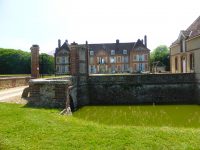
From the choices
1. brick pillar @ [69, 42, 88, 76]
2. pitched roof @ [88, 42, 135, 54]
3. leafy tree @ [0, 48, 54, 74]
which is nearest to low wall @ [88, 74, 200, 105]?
brick pillar @ [69, 42, 88, 76]

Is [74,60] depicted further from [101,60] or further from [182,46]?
[101,60]

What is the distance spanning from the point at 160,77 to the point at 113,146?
21.4 metres

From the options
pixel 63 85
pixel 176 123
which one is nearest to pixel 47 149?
pixel 63 85

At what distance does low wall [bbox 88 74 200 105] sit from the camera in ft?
90.6

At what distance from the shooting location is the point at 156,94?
91.7 feet

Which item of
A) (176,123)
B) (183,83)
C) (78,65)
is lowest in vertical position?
(176,123)

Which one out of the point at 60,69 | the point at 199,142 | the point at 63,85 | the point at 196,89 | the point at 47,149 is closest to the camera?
the point at 47,149

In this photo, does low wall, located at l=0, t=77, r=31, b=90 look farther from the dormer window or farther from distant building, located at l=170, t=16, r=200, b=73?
the dormer window

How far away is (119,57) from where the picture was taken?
70.4m

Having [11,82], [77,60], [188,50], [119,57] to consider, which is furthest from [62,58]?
[11,82]

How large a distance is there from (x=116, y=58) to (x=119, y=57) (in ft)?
2.52

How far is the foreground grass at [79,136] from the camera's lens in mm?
7344

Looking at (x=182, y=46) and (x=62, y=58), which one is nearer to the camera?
(x=182, y=46)

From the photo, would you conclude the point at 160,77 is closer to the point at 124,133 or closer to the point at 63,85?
the point at 63,85
